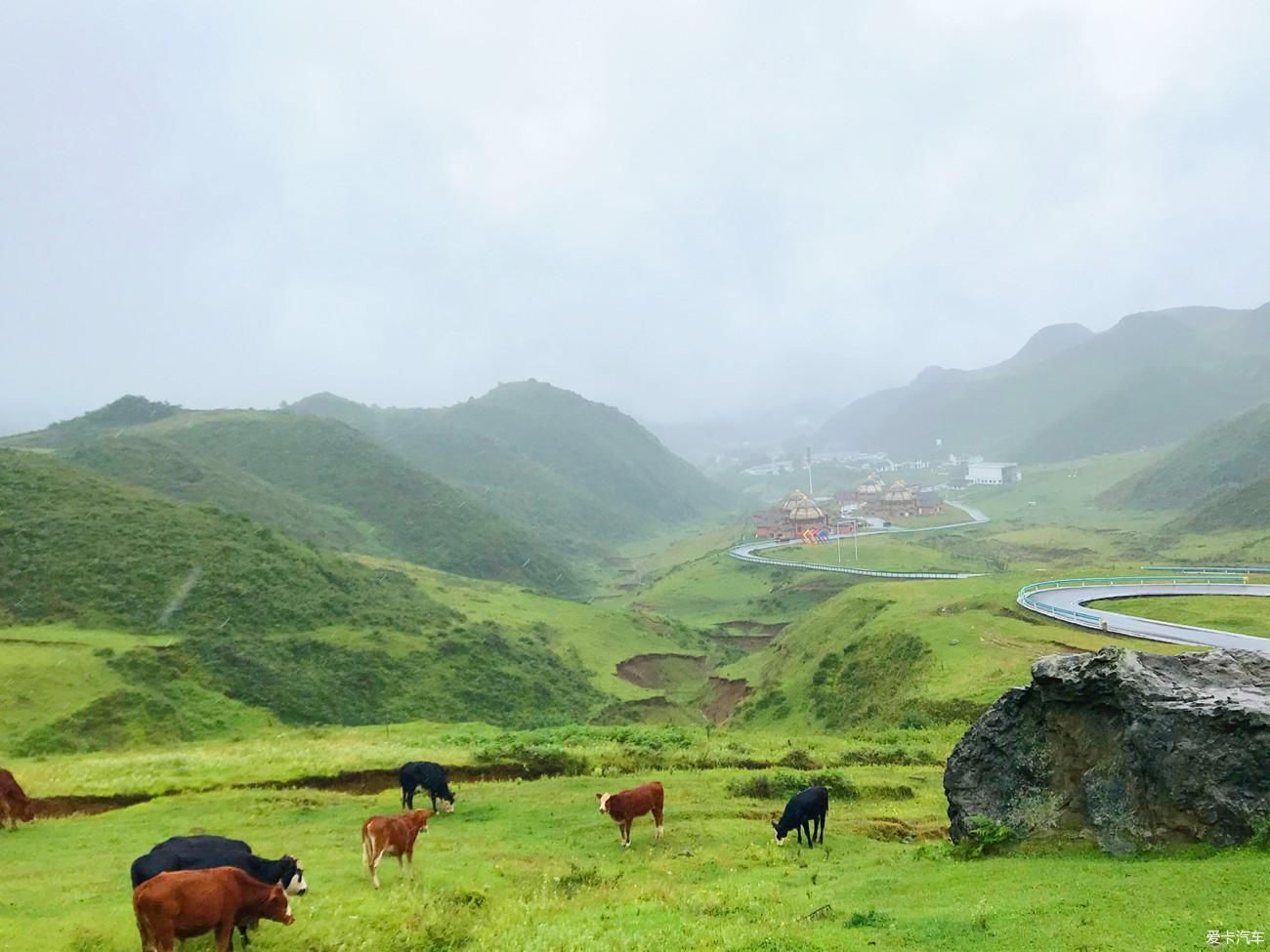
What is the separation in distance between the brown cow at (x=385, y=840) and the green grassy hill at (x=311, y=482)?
99819 mm

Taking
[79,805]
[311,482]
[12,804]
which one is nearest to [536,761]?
[79,805]

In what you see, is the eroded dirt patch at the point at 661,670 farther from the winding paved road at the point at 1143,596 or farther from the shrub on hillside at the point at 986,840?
the shrub on hillside at the point at 986,840


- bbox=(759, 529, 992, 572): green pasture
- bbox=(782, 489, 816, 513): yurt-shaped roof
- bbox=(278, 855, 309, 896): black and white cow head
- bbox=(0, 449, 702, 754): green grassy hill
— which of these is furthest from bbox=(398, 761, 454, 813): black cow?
bbox=(782, 489, 816, 513): yurt-shaped roof

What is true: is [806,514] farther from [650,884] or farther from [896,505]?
[650,884]

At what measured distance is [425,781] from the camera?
2320 centimetres

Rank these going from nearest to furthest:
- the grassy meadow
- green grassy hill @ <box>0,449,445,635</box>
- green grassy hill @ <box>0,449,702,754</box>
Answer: the grassy meadow < green grassy hill @ <box>0,449,702,754</box> < green grassy hill @ <box>0,449,445,635</box>

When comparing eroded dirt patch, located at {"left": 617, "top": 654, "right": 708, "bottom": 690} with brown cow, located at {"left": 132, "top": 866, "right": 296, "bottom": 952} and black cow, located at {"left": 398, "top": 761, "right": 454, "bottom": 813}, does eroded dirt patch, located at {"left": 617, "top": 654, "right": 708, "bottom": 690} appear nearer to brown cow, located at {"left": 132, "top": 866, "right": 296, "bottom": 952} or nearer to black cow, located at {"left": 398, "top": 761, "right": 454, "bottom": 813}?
black cow, located at {"left": 398, "top": 761, "right": 454, "bottom": 813}

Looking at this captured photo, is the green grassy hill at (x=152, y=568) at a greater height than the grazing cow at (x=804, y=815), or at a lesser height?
greater

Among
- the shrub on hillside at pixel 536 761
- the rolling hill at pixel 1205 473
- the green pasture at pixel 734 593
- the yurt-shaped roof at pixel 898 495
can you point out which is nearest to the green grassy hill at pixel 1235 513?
the rolling hill at pixel 1205 473

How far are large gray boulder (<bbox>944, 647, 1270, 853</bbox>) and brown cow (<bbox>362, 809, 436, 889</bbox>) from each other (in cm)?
1296

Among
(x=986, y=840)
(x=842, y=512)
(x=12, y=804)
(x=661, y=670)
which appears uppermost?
(x=842, y=512)

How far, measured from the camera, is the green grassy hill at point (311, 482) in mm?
109750

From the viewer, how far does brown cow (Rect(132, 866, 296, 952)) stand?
37.7 feet

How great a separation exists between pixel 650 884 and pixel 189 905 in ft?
30.0
